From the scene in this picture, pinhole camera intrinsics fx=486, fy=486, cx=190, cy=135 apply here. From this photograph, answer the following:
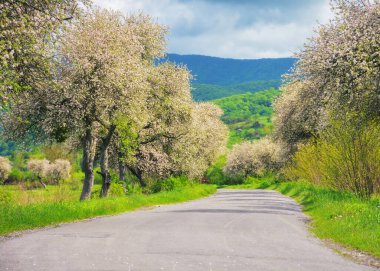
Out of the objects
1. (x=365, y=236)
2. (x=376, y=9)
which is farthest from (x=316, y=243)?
(x=376, y=9)

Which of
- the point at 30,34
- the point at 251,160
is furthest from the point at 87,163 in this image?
the point at 251,160

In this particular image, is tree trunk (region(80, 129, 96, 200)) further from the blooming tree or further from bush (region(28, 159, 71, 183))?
bush (region(28, 159, 71, 183))

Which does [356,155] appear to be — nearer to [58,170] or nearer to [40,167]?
[58,170]

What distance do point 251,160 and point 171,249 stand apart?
11211cm

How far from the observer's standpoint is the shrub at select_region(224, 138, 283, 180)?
385ft

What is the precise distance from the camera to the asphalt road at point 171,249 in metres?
9.65

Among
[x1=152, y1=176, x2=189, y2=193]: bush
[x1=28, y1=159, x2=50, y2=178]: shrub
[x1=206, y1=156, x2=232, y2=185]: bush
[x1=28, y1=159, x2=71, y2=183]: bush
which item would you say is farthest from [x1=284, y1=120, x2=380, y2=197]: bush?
[x1=28, y1=159, x2=50, y2=178]: shrub

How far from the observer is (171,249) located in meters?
11.8

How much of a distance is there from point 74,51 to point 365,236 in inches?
771

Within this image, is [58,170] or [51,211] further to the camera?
[58,170]

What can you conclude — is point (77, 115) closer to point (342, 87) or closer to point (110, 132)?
point (110, 132)

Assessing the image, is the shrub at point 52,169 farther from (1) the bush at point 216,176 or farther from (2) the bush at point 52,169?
(1) the bush at point 216,176

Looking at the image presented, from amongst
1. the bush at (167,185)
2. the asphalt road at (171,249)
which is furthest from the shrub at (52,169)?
the asphalt road at (171,249)

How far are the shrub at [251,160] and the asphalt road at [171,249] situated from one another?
323 feet
